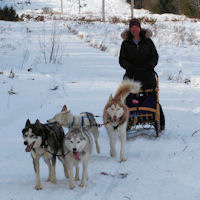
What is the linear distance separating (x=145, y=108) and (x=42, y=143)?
1980 millimetres

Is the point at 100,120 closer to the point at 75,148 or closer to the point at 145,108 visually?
the point at 145,108

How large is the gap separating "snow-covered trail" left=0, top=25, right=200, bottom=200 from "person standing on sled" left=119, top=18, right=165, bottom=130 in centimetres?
96

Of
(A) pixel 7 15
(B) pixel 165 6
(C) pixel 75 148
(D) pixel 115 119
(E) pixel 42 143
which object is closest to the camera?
(C) pixel 75 148

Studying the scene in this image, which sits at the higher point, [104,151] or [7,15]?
[7,15]

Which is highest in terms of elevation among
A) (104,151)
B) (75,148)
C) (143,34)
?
(143,34)

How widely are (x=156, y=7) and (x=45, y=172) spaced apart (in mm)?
39702

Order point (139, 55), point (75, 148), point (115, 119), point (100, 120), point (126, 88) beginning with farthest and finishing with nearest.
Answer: point (100, 120), point (139, 55), point (126, 88), point (115, 119), point (75, 148)

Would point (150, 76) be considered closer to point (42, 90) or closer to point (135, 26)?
point (135, 26)

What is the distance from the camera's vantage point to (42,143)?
3066 millimetres

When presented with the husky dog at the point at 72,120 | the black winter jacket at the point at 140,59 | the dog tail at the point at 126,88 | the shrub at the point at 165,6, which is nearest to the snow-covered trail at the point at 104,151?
the husky dog at the point at 72,120

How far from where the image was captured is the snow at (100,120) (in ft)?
10.2

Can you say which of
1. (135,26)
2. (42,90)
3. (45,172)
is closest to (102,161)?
(45,172)

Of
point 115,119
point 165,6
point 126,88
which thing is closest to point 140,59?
point 126,88

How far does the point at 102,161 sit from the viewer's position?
392 centimetres
